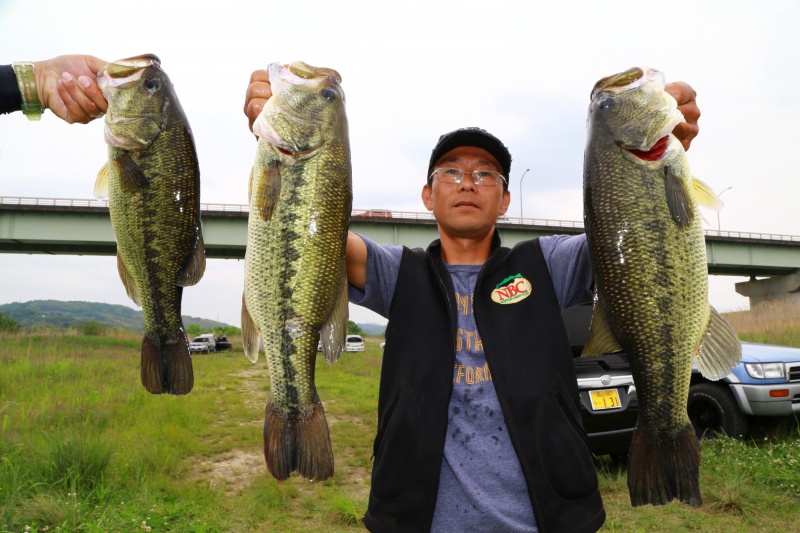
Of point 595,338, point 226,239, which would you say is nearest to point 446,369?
point 595,338

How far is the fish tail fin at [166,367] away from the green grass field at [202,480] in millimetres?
3832

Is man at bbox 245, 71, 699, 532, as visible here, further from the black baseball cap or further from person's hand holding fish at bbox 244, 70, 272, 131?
the black baseball cap

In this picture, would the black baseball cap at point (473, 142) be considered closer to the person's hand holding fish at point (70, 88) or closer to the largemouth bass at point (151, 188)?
the largemouth bass at point (151, 188)

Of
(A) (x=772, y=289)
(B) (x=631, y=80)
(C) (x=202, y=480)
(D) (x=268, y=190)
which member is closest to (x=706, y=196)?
(B) (x=631, y=80)

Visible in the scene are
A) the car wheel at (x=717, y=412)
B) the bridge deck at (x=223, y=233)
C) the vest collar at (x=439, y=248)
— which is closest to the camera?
the vest collar at (x=439, y=248)

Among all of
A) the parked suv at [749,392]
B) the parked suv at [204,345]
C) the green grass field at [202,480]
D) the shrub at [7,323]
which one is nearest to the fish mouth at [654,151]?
the green grass field at [202,480]

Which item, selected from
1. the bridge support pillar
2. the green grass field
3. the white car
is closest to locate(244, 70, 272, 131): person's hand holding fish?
the green grass field

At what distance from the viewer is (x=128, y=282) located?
9.38 feet

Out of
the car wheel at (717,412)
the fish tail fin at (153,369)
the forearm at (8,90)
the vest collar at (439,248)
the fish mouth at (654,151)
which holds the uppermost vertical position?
the forearm at (8,90)

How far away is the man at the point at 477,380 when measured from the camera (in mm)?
2553

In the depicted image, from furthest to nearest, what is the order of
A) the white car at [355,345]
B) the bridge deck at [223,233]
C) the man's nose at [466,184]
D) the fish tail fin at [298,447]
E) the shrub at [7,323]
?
the white car at [355,345], the shrub at [7,323], the bridge deck at [223,233], the man's nose at [466,184], the fish tail fin at [298,447]

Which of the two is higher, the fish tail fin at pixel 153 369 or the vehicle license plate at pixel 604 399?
the fish tail fin at pixel 153 369

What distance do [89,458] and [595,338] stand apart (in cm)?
657

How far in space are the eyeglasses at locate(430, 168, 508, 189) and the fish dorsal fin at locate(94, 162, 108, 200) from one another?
178 centimetres
